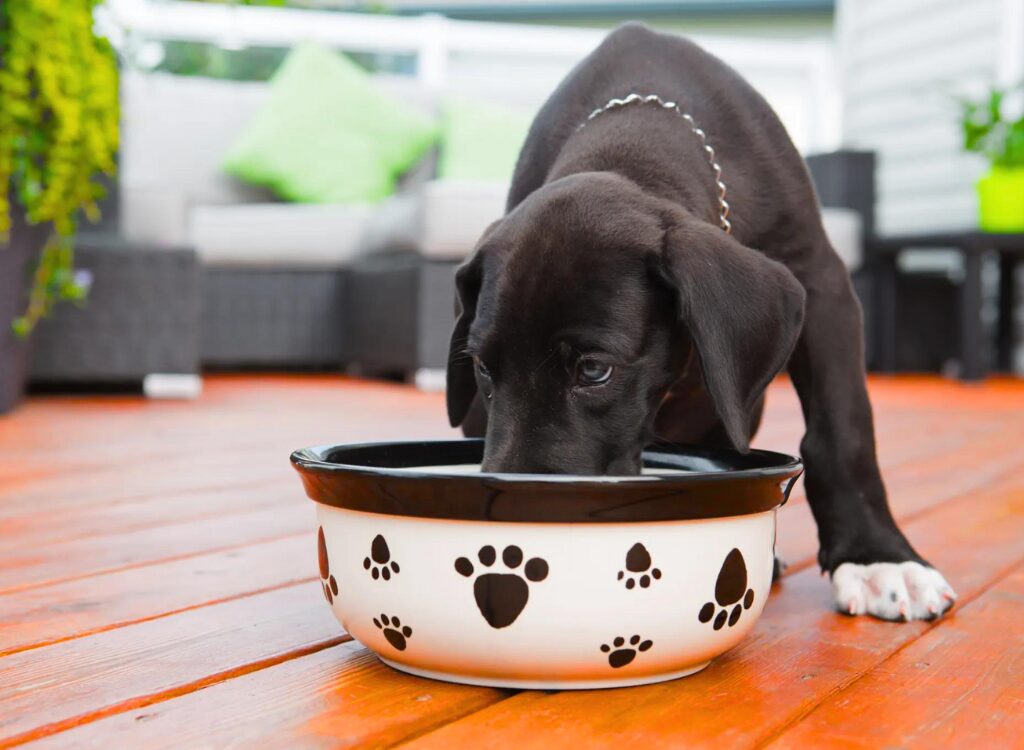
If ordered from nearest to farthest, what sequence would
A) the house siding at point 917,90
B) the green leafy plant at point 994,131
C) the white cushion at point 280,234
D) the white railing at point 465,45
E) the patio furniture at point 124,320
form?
the patio furniture at point 124,320, the white cushion at point 280,234, the green leafy plant at point 994,131, the house siding at point 917,90, the white railing at point 465,45

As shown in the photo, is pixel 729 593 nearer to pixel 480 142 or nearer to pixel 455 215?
pixel 455 215

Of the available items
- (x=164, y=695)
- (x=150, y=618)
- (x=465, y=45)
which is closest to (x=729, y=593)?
(x=164, y=695)

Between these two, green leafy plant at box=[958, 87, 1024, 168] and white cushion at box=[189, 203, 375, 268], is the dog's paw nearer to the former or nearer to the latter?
white cushion at box=[189, 203, 375, 268]

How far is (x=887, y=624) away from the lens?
1296 mm

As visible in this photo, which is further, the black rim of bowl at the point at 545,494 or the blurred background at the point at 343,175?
the blurred background at the point at 343,175

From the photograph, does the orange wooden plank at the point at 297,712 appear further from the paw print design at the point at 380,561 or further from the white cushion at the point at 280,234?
the white cushion at the point at 280,234

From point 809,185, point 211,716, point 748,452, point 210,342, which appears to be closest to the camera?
point 211,716

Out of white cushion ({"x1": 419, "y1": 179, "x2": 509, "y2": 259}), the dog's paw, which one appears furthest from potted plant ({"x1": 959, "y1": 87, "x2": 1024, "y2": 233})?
the dog's paw

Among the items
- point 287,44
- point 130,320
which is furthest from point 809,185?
point 287,44

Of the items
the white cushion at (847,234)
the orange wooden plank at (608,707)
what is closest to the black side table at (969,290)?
the white cushion at (847,234)

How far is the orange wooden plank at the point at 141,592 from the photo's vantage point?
3.97 ft

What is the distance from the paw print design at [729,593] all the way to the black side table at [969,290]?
4.82 meters

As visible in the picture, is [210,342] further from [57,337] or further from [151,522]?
[151,522]

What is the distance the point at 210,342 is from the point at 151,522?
141 inches
